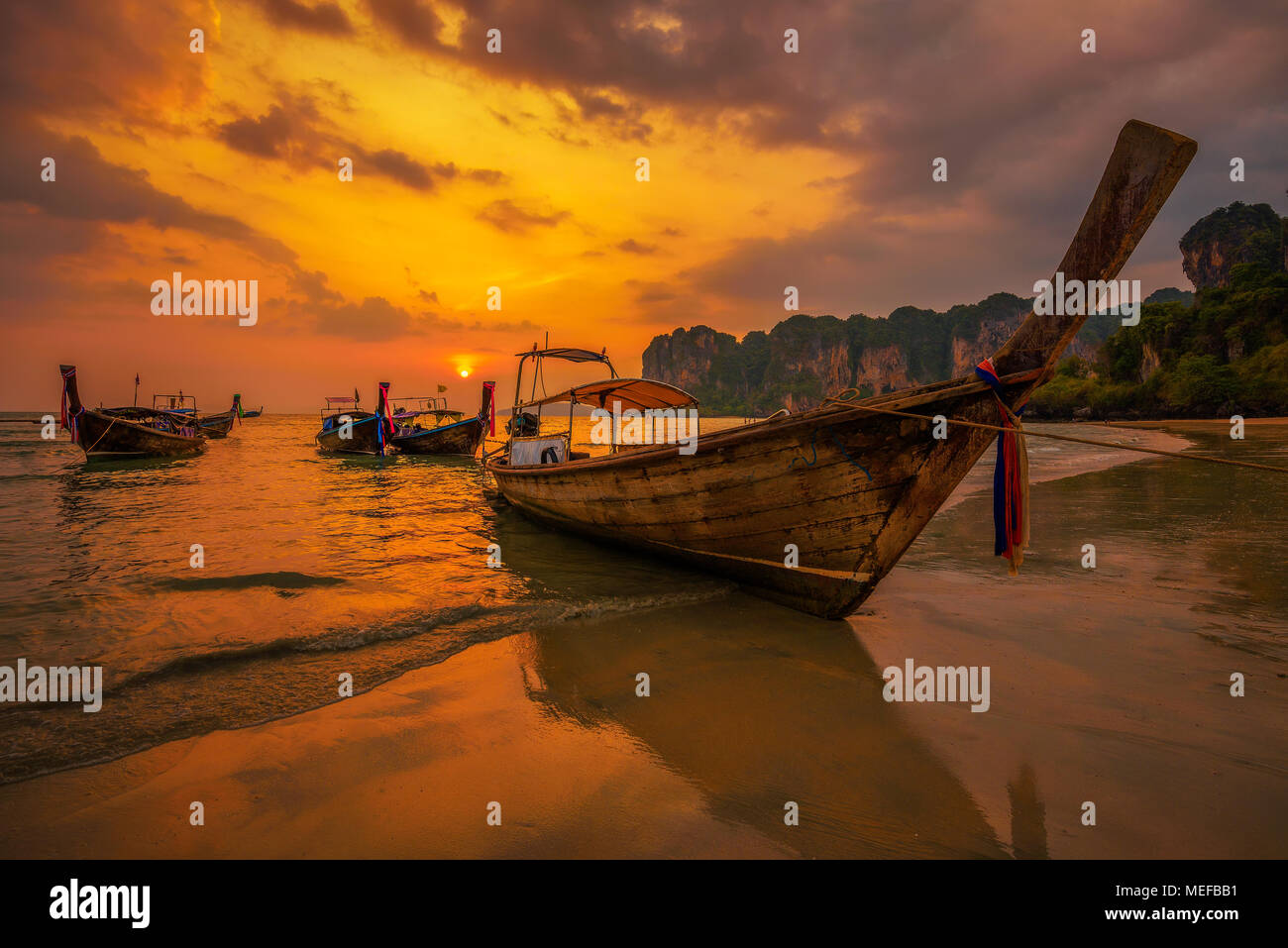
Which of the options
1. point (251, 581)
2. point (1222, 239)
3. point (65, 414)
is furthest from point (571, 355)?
point (1222, 239)

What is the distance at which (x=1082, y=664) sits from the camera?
4.07 metres

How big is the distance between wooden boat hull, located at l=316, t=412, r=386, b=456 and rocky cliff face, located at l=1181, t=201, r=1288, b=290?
97677 mm

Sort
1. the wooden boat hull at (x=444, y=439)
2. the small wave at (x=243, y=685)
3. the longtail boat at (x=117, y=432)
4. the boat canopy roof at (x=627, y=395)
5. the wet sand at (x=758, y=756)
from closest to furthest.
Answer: the wet sand at (x=758, y=756) → the small wave at (x=243, y=685) → the boat canopy roof at (x=627, y=395) → the longtail boat at (x=117, y=432) → the wooden boat hull at (x=444, y=439)

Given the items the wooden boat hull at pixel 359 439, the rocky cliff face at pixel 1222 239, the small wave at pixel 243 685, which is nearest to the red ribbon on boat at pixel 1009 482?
the small wave at pixel 243 685

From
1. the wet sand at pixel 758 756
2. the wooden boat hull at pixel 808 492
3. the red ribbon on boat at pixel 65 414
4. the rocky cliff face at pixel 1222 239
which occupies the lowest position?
the wet sand at pixel 758 756

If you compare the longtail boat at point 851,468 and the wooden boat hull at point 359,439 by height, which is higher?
the wooden boat hull at point 359,439

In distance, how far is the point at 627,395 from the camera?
9.68 m


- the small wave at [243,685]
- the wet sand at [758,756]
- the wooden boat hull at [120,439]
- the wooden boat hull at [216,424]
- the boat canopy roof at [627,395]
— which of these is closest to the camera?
the wet sand at [758,756]

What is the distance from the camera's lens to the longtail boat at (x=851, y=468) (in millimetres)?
3279

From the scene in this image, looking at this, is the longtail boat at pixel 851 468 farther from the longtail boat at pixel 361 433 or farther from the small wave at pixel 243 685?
the longtail boat at pixel 361 433

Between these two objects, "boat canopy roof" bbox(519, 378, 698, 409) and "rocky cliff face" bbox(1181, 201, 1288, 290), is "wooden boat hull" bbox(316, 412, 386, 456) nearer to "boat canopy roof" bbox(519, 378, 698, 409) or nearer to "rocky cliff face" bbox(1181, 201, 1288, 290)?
"boat canopy roof" bbox(519, 378, 698, 409)

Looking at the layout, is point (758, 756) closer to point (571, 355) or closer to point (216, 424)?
point (571, 355)
